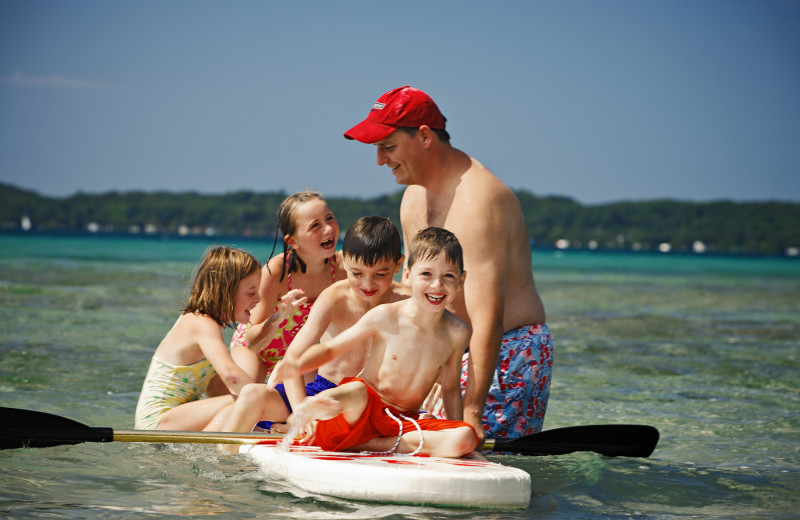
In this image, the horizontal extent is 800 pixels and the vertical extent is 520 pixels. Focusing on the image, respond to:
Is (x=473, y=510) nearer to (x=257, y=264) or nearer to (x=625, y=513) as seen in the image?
(x=625, y=513)

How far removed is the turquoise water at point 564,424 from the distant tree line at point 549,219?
95.5 m

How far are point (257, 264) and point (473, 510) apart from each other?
74.3 inches

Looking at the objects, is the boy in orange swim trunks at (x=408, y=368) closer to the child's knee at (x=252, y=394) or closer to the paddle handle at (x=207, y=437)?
the paddle handle at (x=207, y=437)

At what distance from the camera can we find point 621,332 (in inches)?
517

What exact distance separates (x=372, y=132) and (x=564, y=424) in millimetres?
2996

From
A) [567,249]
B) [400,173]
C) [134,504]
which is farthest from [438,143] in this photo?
[567,249]

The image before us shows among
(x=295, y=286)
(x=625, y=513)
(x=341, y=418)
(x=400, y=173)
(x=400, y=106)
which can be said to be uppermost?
(x=400, y=106)

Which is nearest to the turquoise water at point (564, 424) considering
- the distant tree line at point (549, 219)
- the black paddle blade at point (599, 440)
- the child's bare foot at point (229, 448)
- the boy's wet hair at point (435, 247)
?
the child's bare foot at point (229, 448)

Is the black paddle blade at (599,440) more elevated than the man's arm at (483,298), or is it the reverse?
the man's arm at (483,298)

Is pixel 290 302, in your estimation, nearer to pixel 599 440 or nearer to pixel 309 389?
pixel 309 389

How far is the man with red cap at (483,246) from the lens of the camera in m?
4.17

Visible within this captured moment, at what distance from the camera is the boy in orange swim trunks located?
3824 millimetres

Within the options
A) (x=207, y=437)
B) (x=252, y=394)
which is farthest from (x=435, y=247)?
(x=207, y=437)

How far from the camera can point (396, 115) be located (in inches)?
169
